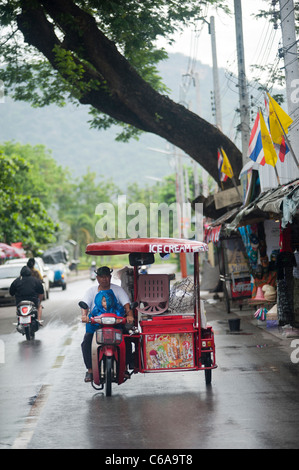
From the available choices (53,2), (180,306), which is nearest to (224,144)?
(53,2)

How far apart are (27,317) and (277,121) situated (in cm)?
666

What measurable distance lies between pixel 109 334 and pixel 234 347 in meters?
5.04

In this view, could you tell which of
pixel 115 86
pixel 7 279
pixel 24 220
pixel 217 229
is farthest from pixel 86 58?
pixel 24 220

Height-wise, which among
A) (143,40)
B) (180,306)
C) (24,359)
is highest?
(143,40)

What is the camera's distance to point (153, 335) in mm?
9516

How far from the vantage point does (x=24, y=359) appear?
1310 cm

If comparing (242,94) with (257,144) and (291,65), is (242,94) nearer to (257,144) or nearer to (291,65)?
(257,144)

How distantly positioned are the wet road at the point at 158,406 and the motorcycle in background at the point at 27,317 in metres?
2.24

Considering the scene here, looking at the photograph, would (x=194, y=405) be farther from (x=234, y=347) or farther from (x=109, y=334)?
(x=234, y=347)

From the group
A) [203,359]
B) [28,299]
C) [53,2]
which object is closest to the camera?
[203,359]

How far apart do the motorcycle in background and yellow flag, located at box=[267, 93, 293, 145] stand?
6246 millimetres

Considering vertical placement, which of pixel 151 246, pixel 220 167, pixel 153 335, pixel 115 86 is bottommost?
pixel 153 335

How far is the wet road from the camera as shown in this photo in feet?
21.9

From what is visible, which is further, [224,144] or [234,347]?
[224,144]
